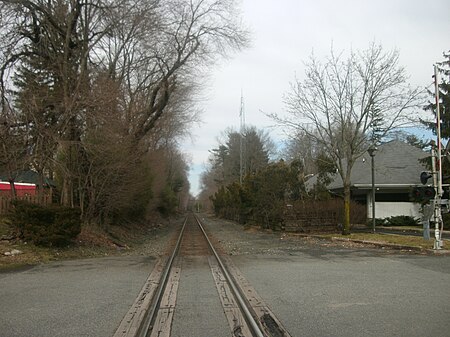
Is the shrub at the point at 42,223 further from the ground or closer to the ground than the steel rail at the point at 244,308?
further from the ground

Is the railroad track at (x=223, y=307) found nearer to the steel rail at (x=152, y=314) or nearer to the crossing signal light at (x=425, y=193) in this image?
the steel rail at (x=152, y=314)

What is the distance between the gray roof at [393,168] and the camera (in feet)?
108

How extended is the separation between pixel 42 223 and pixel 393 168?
26.7 metres

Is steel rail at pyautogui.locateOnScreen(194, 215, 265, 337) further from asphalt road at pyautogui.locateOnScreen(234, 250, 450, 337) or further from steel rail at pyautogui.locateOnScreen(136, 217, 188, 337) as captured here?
steel rail at pyautogui.locateOnScreen(136, 217, 188, 337)

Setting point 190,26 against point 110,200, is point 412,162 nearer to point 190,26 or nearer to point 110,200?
point 190,26

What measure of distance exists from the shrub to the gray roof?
843 inches

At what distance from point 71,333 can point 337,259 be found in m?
10.2

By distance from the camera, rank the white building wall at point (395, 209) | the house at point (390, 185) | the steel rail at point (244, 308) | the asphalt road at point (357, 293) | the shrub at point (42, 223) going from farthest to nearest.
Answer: the white building wall at point (395, 209), the house at point (390, 185), the shrub at point (42, 223), the asphalt road at point (357, 293), the steel rail at point (244, 308)

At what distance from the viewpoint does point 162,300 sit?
8.56 meters

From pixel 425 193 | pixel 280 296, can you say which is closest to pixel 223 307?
pixel 280 296

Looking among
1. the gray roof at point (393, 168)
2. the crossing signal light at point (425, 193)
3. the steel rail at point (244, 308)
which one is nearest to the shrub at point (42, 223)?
the steel rail at point (244, 308)

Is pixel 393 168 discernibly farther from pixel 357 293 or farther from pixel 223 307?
pixel 223 307

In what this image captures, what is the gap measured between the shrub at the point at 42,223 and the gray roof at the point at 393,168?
21.4m

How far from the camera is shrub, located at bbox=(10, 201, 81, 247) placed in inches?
648
